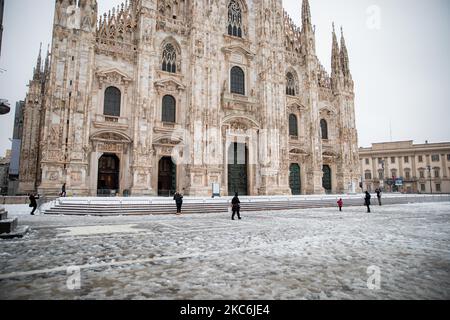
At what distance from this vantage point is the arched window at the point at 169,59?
2705 cm

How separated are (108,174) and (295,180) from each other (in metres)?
20.8

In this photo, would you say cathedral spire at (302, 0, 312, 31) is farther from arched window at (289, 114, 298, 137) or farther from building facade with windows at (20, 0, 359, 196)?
→ arched window at (289, 114, 298, 137)

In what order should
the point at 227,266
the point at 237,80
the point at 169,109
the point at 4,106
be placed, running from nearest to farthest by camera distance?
the point at 227,266, the point at 4,106, the point at 169,109, the point at 237,80

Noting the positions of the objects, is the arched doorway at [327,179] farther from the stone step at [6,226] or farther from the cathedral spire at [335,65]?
the stone step at [6,226]

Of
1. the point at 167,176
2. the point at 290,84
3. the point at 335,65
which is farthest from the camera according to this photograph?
the point at 335,65

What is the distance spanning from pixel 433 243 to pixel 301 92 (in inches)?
1161

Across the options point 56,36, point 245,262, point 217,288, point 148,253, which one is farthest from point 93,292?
point 56,36

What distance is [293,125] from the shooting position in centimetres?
3350

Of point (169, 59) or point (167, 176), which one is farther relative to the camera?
point (169, 59)

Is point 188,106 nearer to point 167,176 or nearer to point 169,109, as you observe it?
point 169,109

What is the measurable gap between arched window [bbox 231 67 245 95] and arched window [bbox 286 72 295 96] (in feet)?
21.1

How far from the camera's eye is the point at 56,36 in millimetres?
22250

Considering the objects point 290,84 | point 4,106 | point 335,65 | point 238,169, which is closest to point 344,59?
point 335,65

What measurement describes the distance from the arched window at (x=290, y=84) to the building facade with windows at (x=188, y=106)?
0.45ft
